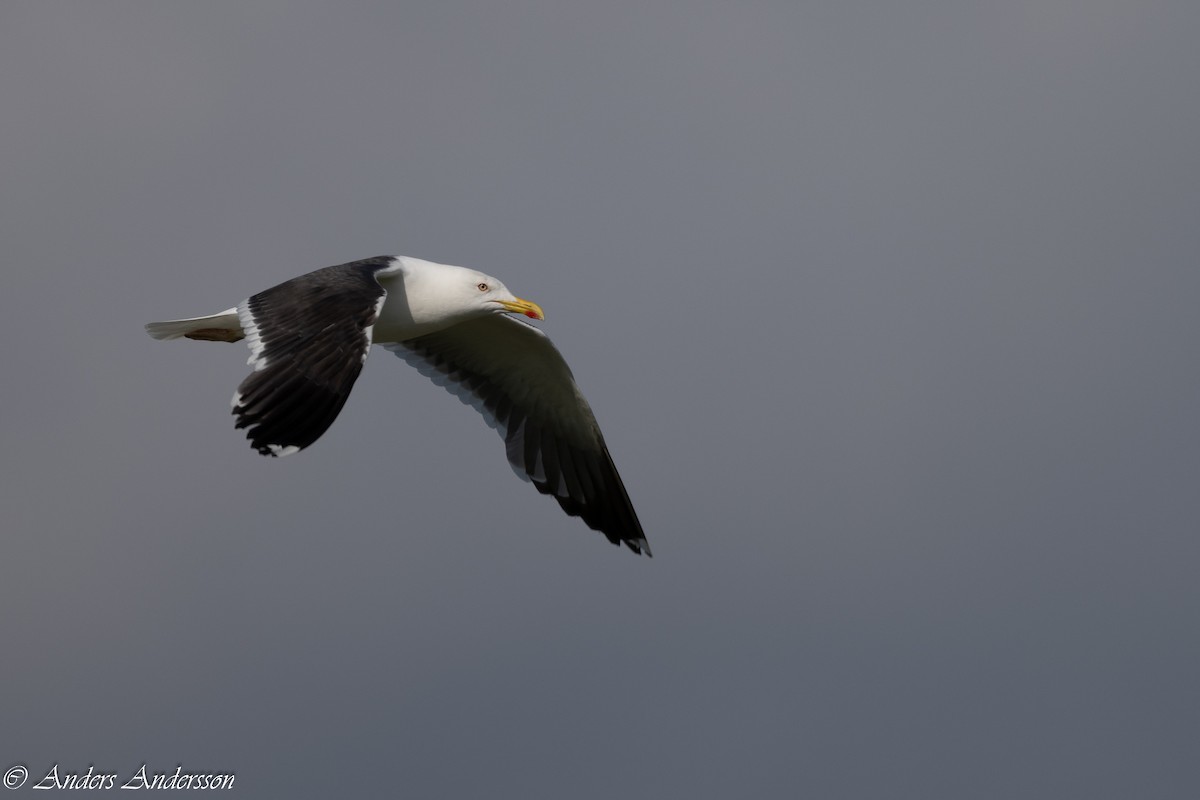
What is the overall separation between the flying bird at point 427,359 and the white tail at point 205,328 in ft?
0.04

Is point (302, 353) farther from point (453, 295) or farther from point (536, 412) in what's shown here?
point (536, 412)

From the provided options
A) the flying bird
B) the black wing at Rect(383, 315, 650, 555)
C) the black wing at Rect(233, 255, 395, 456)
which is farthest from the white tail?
the black wing at Rect(383, 315, 650, 555)

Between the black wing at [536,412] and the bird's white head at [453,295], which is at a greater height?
the bird's white head at [453,295]

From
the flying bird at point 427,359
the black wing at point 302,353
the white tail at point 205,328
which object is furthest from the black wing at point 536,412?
the black wing at point 302,353

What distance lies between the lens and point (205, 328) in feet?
40.7

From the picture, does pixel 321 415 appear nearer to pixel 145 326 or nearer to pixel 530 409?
pixel 145 326

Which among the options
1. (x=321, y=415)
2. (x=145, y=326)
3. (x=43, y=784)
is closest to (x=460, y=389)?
(x=145, y=326)

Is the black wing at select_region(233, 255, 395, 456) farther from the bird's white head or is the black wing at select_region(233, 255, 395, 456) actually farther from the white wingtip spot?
the bird's white head

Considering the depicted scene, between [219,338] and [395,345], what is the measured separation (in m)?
1.69

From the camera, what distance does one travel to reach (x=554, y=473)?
45.6ft

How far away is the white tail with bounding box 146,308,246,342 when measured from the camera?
1209cm

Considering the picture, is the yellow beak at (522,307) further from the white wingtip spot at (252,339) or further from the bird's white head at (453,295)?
the white wingtip spot at (252,339)

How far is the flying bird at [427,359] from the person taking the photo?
9.94 meters

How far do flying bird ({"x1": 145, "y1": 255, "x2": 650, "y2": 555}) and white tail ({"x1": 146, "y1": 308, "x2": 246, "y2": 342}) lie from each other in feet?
0.04
